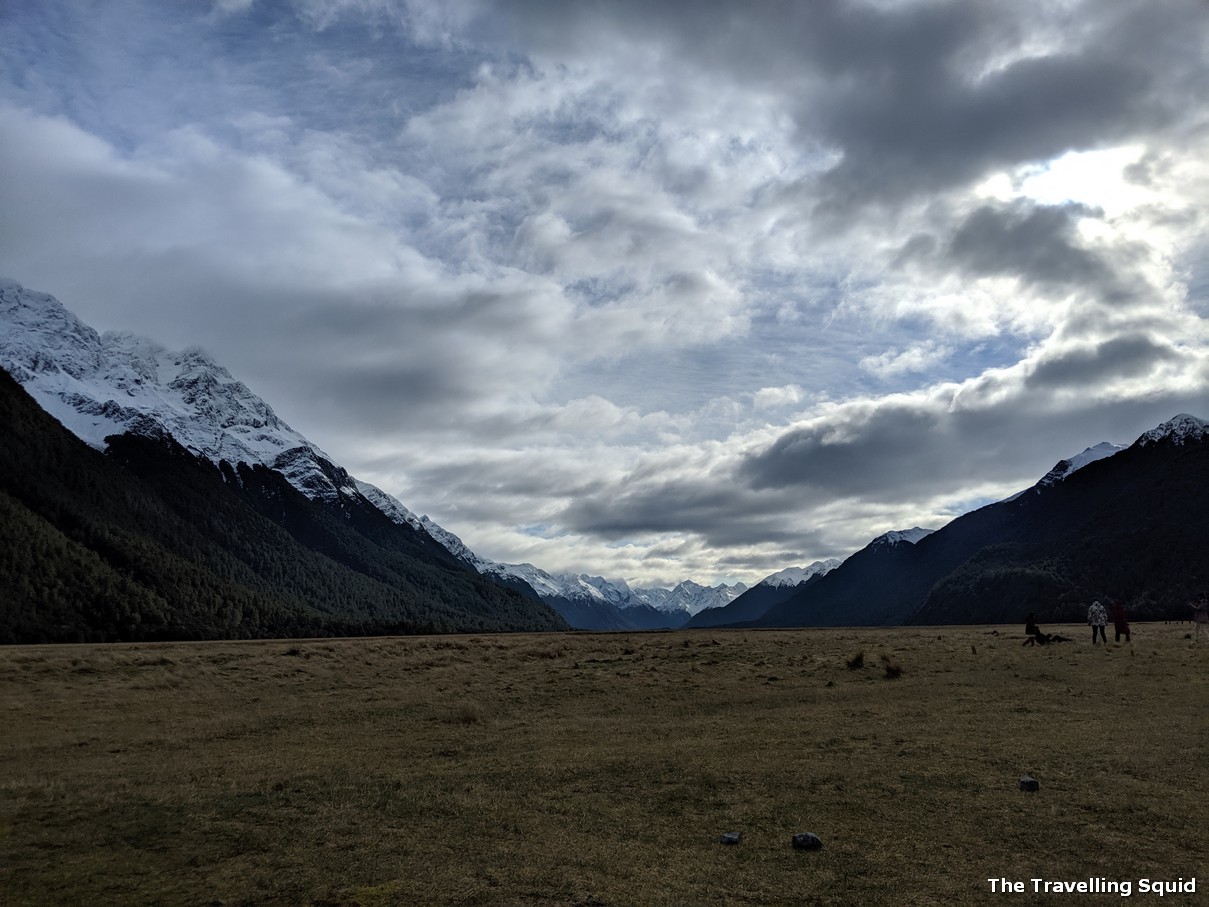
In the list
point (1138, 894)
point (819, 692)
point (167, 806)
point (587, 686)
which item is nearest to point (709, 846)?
point (1138, 894)

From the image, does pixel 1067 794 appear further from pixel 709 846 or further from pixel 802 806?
pixel 709 846

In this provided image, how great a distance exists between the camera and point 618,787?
18734 millimetres

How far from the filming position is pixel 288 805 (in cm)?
1781

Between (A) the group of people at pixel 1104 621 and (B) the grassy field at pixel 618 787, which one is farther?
(A) the group of people at pixel 1104 621

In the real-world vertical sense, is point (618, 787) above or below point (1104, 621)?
below

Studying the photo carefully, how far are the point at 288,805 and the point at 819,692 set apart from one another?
21664 millimetres

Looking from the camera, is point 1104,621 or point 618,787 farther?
point 1104,621

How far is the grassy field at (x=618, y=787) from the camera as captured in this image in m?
12.7

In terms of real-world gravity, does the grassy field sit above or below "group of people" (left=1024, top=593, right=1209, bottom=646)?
below

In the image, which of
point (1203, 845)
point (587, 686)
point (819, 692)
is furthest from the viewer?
point (587, 686)

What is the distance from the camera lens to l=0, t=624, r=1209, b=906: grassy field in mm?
12703

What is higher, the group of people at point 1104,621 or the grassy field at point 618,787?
the group of people at point 1104,621

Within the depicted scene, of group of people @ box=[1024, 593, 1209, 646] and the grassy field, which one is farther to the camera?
group of people @ box=[1024, 593, 1209, 646]

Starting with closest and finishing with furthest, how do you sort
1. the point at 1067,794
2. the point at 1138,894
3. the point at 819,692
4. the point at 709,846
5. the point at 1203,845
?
the point at 1138,894 < the point at 1203,845 < the point at 709,846 < the point at 1067,794 < the point at 819,692
